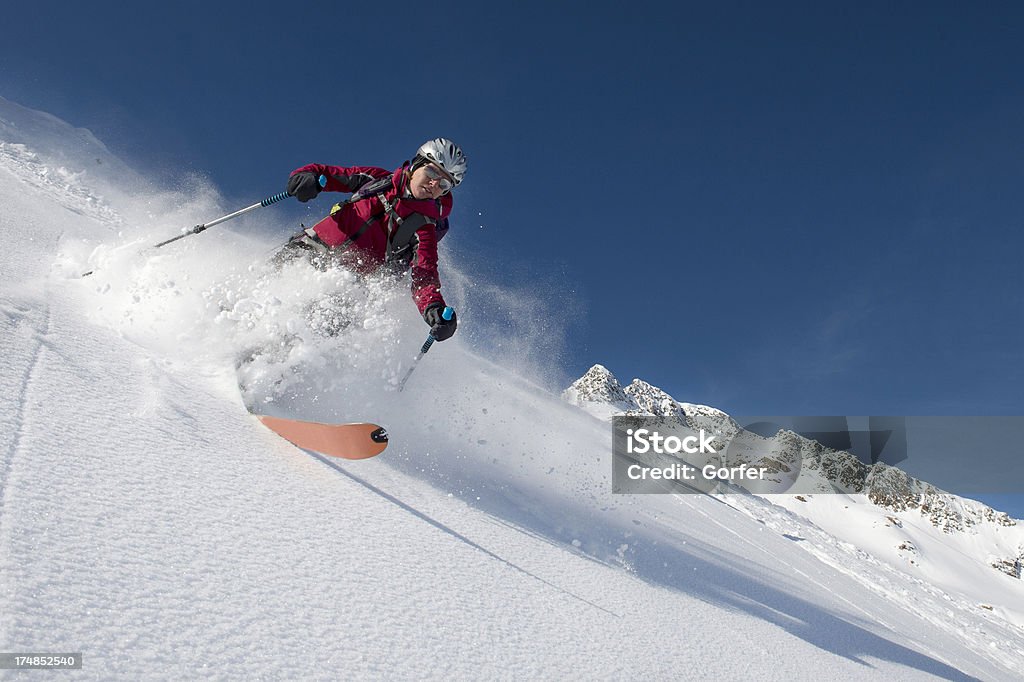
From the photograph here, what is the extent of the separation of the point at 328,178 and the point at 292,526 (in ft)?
14.7

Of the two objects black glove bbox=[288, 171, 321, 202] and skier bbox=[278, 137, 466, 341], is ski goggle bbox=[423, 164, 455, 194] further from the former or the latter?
black glove bbox=[288, 171, 321, 202]

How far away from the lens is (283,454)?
327 centimetres

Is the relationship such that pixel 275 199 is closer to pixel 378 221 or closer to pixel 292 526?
pixel 378 221

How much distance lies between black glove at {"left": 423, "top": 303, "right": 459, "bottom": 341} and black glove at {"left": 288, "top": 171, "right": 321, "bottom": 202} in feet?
6.15

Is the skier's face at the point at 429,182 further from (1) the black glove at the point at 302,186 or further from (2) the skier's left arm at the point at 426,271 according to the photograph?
(1) the black glove at the point at 302,186

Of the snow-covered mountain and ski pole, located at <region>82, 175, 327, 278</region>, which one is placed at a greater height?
the snow-covered mountain

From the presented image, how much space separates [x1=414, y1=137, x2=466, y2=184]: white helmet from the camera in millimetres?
5402

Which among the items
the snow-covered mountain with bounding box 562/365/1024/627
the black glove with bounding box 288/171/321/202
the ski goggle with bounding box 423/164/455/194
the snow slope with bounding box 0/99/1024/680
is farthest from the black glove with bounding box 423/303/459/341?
the snow-covered mountain with bounding box 562/365/1024/627

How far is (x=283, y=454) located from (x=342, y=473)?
1.25 feet

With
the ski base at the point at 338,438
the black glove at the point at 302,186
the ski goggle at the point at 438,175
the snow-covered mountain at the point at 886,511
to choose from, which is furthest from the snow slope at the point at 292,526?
the snow-covered mountain at the point at 886,511

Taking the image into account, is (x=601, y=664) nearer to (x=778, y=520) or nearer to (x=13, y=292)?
(x=13, y=292)

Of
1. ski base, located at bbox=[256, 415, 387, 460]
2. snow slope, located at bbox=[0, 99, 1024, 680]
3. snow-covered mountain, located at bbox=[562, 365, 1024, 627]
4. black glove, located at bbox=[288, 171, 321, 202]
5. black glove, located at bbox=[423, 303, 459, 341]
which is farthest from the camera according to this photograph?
snow-covered mountain, located at bbox=[562, 365, 1024, 627]

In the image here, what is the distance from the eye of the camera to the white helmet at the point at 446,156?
17.7 feet

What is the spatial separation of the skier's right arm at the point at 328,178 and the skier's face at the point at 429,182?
0.72 m
